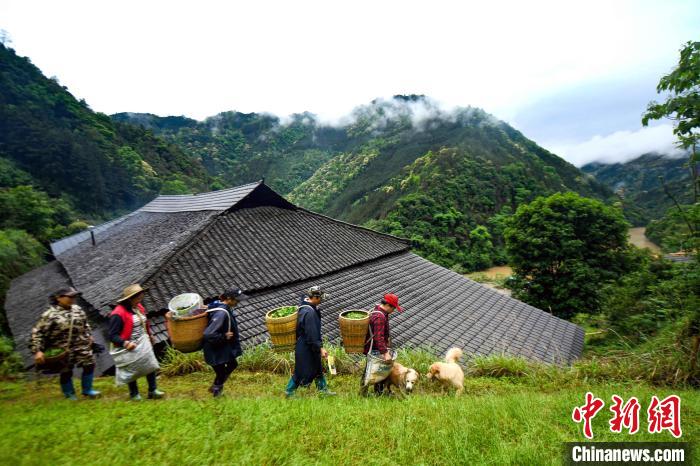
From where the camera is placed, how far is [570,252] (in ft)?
69.0

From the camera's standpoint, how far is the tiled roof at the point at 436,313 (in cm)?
955

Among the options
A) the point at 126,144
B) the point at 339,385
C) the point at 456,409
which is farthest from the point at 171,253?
the point at 126,144

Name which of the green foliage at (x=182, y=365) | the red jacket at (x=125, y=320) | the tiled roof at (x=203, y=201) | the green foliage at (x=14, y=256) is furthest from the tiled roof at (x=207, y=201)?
the red jacket at (x=125, y=320)

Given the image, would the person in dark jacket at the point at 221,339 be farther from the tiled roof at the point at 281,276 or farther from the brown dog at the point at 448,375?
the tiled roof at the point at 281,276

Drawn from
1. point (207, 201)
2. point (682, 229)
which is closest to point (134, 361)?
point (682, 229)

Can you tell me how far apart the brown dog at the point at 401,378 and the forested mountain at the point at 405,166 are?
43407 millimetres

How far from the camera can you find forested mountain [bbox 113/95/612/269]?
176 ft

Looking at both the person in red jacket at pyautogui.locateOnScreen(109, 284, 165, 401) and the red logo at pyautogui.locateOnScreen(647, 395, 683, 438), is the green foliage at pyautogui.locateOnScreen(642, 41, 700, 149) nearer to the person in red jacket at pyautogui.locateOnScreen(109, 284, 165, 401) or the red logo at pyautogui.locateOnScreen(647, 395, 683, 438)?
the red logo at pyautogui.locateOnScreen(647, 395, 683, 438)

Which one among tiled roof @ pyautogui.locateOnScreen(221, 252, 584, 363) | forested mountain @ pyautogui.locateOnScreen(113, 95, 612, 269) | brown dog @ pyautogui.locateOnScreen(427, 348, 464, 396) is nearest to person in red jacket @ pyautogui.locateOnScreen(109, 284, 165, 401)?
tiled roof @ pyautogui.locateOnScreen(221, 252, 584, 363)

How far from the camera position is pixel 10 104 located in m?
46.7

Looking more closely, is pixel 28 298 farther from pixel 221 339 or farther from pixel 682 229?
pixel 682 229

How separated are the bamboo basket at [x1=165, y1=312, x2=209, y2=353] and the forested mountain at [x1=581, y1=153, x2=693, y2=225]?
277 feet

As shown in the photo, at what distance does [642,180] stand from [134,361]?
14264 centimetres

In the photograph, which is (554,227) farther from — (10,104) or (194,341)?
(10,104)
